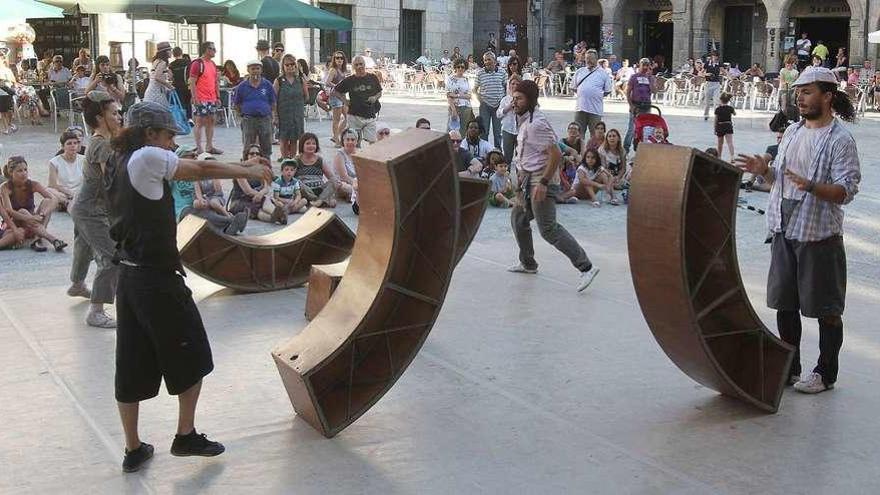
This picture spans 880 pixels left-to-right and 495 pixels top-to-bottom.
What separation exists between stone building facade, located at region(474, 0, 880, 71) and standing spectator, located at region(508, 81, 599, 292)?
2821cm

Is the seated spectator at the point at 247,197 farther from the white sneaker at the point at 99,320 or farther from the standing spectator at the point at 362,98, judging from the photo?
the standing spectator at the point at 362,98

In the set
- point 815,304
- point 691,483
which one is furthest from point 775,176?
point 691,483

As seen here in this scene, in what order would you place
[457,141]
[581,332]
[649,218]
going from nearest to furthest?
[649,218]
[581,332]
[457,141]

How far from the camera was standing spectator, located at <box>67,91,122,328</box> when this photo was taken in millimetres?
6758

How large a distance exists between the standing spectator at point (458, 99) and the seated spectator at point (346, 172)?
297 centimetres

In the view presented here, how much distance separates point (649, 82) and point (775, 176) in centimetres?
1111

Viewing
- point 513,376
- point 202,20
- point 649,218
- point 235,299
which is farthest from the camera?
point 202,20

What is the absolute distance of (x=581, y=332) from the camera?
709 centimetres

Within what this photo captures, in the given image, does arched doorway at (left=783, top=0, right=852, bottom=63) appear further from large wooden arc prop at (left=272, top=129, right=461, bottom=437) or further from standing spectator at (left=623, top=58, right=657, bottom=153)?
large wooden arc prop at (left=272, top=129, right=461, bottom=437)

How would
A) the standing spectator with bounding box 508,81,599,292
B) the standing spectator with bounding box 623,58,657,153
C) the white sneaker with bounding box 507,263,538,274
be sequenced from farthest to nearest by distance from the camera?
the standing spectator with bounding box 623,58,657,153 < the white sneaker with bounding box 507,263,538,274 < the standing spectator with bounding box 508,81,599,292

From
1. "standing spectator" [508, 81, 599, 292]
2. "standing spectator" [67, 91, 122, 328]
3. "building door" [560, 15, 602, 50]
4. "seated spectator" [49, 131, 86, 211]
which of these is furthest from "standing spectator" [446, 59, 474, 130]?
"building door" [560, 15, 602, 50]

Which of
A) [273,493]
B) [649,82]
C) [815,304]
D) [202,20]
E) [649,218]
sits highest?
[202,20]

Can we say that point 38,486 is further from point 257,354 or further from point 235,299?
point 235,299

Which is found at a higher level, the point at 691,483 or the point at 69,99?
the point at 69,99
